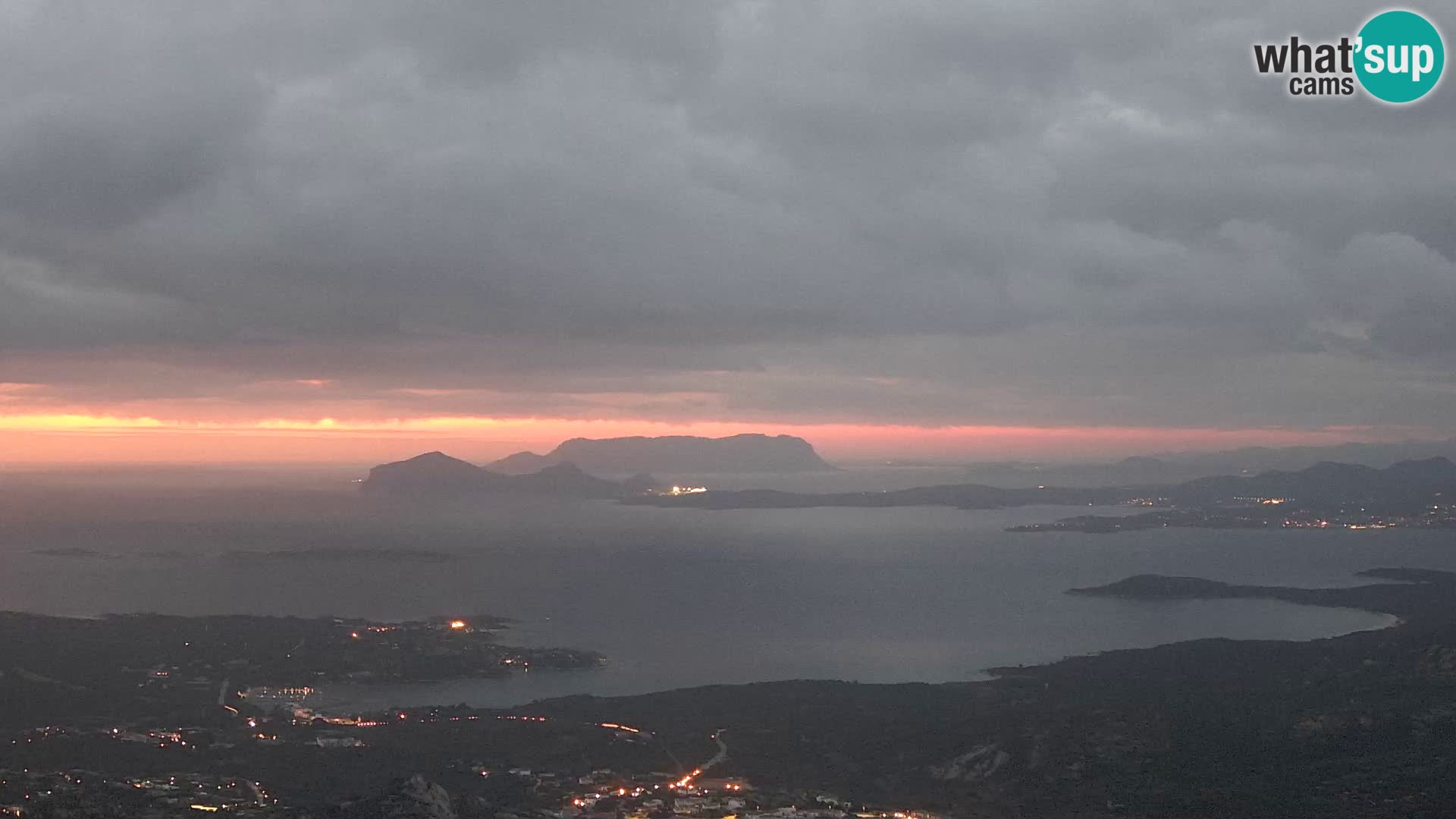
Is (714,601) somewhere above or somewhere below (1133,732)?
below

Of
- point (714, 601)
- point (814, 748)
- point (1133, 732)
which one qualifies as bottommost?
point (814, 748)

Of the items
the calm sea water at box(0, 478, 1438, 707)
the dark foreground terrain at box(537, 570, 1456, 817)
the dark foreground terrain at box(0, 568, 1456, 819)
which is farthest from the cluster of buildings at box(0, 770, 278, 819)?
the calm sea water at box(0, 478, 1438, 707)

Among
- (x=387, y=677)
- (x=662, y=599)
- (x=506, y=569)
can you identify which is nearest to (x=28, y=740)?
(x=387, y=677)

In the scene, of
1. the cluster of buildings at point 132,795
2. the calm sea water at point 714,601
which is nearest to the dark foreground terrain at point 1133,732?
the calm sea water at point 714,601

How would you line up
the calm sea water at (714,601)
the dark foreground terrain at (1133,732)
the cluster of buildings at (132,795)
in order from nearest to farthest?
the cluster of buildings at (132,795) → the dark foreground terrain at (1133,732) → the calm sea water at (714,601)

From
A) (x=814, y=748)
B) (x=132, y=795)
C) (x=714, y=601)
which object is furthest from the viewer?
(x=714, y=601)

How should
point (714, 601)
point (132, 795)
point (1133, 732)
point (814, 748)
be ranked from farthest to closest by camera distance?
point (714, 601) < point (814, 748) < point (1133, 732) < point (132, 795)

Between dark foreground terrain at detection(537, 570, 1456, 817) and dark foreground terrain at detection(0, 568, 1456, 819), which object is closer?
dark foreground terrain at detection(0, 568, 1456, 819)

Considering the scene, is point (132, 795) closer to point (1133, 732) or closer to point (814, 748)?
point (814, 748)

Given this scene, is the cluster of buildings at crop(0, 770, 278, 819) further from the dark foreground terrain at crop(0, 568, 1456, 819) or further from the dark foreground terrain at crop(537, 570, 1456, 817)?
the dark foreground terrain at crop(537, 570, 1456, 817)

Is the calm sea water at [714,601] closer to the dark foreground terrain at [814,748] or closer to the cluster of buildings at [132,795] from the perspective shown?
the dark foreground terrain at [814,748]

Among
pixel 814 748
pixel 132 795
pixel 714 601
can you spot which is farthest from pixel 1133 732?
pixel 714 601
